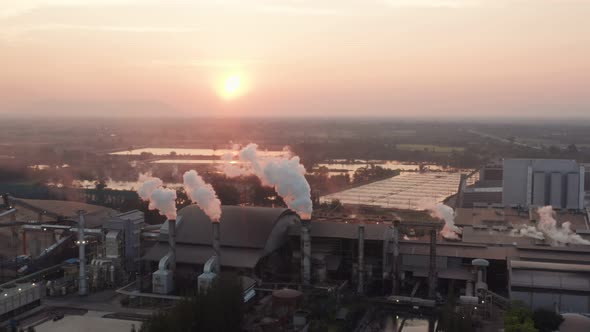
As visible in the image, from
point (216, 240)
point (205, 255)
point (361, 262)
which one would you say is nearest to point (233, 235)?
point (205, 255)

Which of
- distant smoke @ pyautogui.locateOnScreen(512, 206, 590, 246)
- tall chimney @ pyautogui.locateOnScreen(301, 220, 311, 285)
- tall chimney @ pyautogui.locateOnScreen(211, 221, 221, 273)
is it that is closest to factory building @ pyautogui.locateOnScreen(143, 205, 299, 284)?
tall chimney @ pyautogui.locateOnScreen(211, 221, 221, 273)

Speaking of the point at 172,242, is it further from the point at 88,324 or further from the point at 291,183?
the point at 291,183

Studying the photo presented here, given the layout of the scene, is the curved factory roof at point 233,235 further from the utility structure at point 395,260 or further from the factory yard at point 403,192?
the factory yard at point 403,192

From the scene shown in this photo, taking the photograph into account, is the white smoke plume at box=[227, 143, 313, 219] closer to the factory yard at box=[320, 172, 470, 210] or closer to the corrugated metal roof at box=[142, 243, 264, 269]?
the corrugated metal roof at box=[142, 243, 264, 269]

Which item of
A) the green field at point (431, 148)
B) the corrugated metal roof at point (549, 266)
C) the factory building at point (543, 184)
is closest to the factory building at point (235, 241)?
the corrugated metal roof at point (549, 266)

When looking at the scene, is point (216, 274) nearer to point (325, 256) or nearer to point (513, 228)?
point (325, 256)
